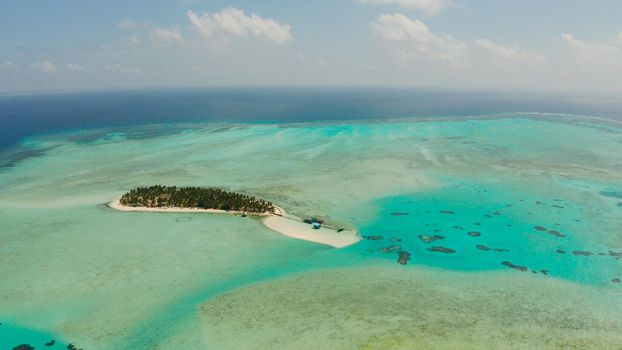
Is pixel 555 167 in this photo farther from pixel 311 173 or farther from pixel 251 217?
pixel 251 217

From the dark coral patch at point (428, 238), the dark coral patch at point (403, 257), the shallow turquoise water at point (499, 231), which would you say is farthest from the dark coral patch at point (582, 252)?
the dark coral patch at point (403, 257)

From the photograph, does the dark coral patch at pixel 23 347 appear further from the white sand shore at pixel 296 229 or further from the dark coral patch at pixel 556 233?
the dark coral patch at pixel 556 233

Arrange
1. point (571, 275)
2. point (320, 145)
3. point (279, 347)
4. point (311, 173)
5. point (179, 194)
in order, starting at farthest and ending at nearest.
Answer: point (320, 145) → point (311, 173) → point (179, 194) → point (571, 275) → point (279, 347)

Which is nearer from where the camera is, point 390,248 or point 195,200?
point 390,248

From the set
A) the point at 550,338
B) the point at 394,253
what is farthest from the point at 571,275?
the point at 394,253

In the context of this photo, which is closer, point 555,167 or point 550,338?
point 550,338

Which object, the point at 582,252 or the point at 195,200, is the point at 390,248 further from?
the point at 195,200

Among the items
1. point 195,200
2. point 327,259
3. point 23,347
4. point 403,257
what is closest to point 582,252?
point 403,257
